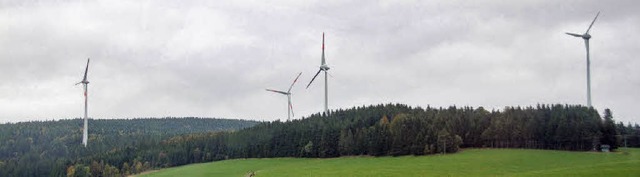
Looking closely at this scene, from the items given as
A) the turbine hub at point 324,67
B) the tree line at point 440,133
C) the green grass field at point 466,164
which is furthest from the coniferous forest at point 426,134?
the turbine hub at point 324,67

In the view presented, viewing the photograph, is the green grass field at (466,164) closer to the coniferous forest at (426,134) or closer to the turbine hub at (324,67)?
the coniferous forest at (426,134)

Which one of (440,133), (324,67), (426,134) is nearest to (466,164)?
(440,133)

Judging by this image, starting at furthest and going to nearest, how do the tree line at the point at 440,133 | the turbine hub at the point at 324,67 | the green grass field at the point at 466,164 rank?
the turbine hub at the point at 324,67 < the tree line at the point at 440,133 < the green grass field at the point at 466,164

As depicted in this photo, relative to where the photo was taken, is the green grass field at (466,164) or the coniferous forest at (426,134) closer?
the green grass field at (466,164)

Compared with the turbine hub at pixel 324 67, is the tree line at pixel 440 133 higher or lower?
lower

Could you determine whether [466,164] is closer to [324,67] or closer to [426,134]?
[426,134]

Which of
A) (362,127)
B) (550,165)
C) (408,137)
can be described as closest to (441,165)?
(550,165)

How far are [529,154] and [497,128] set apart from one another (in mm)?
21021

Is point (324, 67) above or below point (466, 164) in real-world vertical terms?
above

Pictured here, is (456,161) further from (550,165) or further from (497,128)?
A: (497,128)

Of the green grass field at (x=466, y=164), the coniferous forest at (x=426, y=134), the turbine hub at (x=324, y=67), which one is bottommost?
the green grass field at (x=466, y=164)

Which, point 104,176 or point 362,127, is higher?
point 362,127

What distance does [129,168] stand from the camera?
193 m

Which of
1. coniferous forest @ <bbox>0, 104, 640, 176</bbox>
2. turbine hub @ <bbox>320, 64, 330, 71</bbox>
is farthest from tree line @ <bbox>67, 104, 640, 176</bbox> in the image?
turbine hub @ <bbox>320, 64, 330, 71</bbox>
